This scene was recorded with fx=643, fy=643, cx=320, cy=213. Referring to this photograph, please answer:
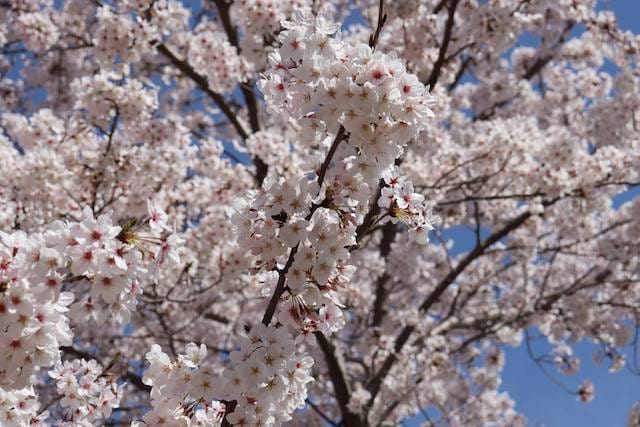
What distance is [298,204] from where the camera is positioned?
2389 mm

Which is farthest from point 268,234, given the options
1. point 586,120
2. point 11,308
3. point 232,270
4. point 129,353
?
point 586,120

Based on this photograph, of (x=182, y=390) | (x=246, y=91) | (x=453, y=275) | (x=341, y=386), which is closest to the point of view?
(x=182, y=390)

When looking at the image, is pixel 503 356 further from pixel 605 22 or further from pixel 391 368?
pixel 605 22

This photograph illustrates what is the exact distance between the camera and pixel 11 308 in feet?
6.90

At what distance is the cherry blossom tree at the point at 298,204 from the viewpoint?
2377mm

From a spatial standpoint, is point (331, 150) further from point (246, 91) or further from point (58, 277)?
point (246, 91)

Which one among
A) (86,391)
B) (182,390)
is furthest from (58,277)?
(86,391)

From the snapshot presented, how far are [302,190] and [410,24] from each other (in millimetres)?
5969

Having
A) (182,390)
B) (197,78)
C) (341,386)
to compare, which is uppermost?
(197,78)

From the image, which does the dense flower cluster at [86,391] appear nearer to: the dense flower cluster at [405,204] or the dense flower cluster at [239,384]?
the dense flower cluster at [239,384]

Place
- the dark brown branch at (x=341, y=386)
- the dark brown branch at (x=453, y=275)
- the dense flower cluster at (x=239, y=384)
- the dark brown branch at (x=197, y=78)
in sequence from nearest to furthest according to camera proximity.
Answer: the dense flower cluster at (x=239, y=384)
the dark brown branch at (x=341, y=386)
the dark brown branch at (x=197, y=78)
the dark brown branch at (x=453, y=275)

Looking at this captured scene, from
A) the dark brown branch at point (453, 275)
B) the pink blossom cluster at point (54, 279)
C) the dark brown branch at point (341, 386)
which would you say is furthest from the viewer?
the dark brown branch at point (453, 275)

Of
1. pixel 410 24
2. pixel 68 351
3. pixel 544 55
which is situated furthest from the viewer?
pixel 544 55

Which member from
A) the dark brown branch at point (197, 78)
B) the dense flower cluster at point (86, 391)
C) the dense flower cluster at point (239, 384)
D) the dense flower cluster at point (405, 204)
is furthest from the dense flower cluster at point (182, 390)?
the dark brown branch at point (197, 78)
